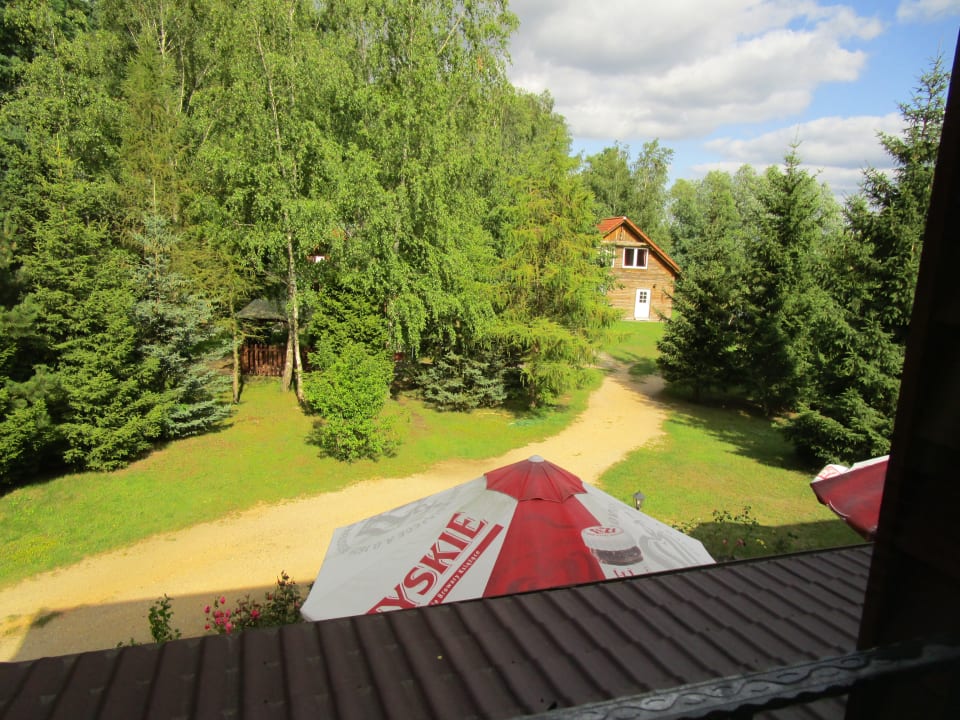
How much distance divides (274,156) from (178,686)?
1623 cm

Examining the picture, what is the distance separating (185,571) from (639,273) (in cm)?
3469

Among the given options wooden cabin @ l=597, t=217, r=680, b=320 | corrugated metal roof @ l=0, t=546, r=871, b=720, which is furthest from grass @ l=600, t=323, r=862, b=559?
wooden cabin @ l=597, t=217, r=680, b=320

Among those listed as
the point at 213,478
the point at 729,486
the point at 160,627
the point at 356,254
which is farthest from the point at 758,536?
the point at 356,254

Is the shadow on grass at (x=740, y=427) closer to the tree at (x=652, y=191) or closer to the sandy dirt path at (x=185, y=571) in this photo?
the sandy dirt path at (x=185, y=571)

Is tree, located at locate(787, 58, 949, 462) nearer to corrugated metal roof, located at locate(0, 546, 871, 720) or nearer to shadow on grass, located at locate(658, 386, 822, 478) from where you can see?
shadow on grass, located at locate(658, 386, 822, 478)

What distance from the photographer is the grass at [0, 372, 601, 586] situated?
9.77m

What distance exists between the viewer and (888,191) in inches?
533

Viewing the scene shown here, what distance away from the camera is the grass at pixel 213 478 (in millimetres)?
9766

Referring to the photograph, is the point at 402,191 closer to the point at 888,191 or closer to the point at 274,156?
the point at 274,156

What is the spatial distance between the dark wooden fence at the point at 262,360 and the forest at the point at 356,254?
2.17 feet

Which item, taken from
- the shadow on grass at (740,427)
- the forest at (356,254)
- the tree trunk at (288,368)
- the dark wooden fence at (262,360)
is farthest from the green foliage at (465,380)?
the dark wooden fence at (262,360)

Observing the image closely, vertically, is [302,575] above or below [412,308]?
below

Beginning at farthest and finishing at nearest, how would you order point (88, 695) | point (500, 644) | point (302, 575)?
point (302, 575)
point (500, 644)
point (88, 695)

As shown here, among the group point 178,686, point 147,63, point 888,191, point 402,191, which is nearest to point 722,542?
point 178,686
